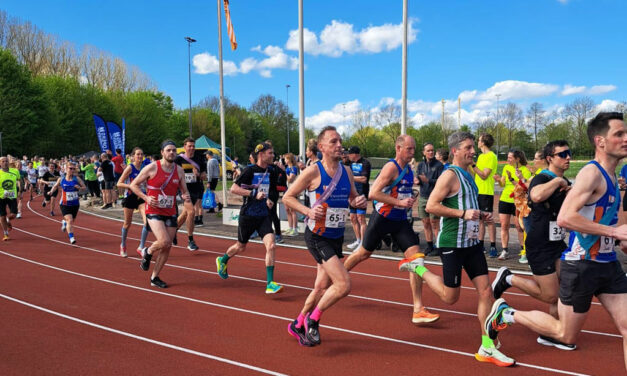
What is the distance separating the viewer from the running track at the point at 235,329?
4402mm

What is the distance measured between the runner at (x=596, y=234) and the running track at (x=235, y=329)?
41.7 inches

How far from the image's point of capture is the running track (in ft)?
14.4

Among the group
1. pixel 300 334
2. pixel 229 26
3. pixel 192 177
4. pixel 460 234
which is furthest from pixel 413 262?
pixel 229 26

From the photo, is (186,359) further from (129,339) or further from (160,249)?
(160,249)

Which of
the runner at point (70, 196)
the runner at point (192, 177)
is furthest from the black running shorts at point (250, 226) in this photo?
the runner at point (70, 196)

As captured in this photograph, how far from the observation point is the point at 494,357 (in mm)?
4332

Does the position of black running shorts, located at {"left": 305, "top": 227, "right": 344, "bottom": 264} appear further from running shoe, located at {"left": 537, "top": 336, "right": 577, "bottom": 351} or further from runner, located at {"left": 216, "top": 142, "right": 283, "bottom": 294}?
running shoe, located at {"left": 537, "top": 336, "right": 577, "bottom": 351}

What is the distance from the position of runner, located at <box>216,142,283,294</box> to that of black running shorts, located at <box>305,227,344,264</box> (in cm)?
213

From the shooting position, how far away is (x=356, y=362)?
14.6ft

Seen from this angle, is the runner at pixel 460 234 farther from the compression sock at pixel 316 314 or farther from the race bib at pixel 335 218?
the compression sock at pixel 316 314

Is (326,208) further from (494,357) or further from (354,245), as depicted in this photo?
(354,245)

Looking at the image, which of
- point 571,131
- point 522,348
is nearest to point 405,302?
point 522,348

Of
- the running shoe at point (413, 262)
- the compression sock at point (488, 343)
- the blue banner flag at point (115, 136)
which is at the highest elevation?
the blue banner flag at point (115, 136)

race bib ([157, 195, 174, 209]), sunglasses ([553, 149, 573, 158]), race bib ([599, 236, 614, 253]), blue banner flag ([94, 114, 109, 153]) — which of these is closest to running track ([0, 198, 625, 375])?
race bib ([157, 195, 174, 209])
